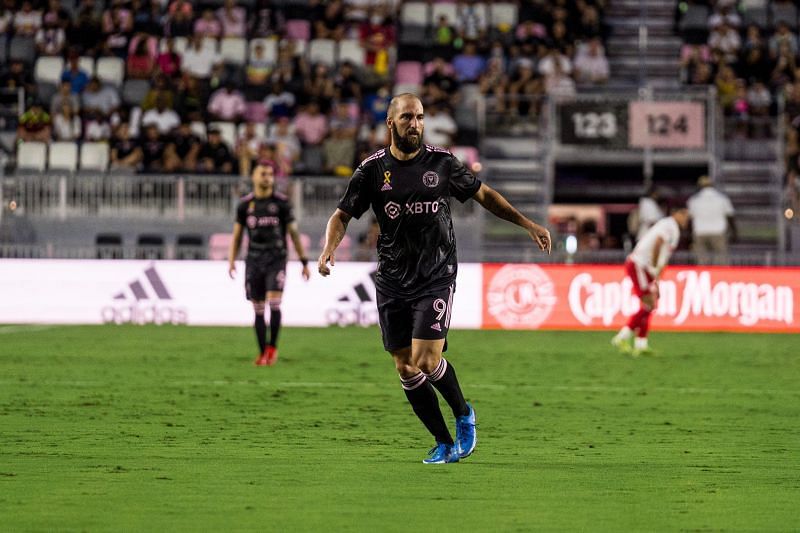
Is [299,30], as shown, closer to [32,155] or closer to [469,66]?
[469,66]

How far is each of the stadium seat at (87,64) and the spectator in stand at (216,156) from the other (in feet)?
13.3

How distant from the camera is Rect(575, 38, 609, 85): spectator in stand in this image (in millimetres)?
29828

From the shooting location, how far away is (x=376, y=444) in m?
10.3

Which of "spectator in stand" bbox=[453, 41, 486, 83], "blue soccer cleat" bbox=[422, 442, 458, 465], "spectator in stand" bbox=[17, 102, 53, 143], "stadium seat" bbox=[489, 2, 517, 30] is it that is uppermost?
"stadium seat" bbox=[489, 2, 517, 30]

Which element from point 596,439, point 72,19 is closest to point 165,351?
point 596,439

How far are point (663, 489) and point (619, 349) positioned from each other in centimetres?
1199

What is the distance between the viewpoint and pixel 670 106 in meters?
27.6

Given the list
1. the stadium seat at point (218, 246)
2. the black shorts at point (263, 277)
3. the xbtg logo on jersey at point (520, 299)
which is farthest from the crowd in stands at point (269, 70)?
the black shorts at point (263, 277)

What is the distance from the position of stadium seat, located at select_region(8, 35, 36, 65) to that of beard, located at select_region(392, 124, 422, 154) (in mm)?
23412

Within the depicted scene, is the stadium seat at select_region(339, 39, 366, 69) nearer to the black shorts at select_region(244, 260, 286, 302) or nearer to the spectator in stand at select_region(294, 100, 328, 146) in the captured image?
the spectator in stand at select_region(294, 100, 328, 146)

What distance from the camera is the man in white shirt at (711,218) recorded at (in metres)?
26.1

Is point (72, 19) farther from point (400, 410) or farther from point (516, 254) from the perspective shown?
point (400, 410)

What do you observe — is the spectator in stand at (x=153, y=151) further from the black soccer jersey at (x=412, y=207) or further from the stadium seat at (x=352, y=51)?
the black soccer jersey at (x=412, y=207)

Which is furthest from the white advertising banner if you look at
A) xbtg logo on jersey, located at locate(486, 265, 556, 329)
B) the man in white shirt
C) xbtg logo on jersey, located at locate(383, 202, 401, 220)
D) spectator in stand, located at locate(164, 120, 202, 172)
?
xbtg logo on jersey, located at locate(383, 202, 401, 220)
